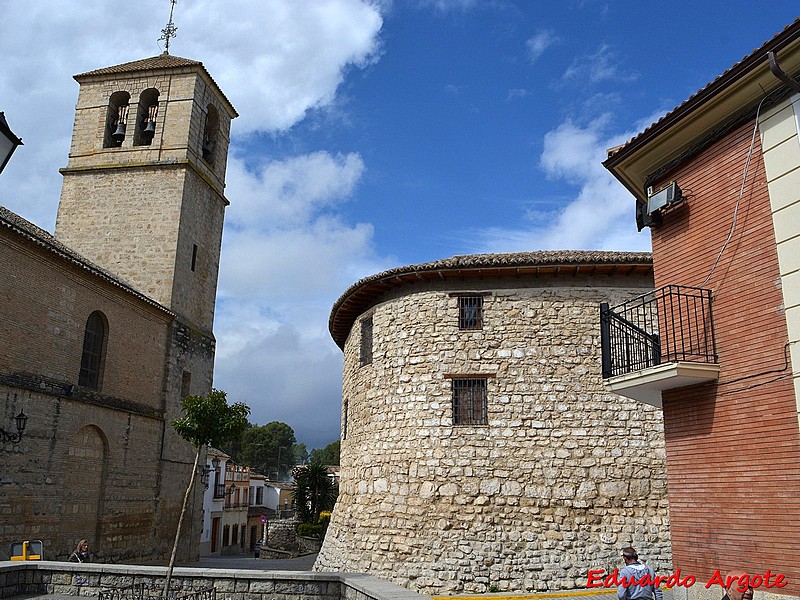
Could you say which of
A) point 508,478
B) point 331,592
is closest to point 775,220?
point 331,592

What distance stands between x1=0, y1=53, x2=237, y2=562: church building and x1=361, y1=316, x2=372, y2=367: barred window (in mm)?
7694

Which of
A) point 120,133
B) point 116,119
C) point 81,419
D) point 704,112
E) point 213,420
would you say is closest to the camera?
point 704,112

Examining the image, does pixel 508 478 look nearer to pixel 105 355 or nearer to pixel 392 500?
pixel 392 500

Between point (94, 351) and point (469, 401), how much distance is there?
11.4 meters

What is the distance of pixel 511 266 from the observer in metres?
15.5

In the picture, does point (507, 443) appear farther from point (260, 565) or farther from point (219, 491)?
point (219, 491)

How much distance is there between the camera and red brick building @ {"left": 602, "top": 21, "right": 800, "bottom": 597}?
24.3 feet

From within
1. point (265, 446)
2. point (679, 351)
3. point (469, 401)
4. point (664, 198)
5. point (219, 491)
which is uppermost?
point (265, 446)

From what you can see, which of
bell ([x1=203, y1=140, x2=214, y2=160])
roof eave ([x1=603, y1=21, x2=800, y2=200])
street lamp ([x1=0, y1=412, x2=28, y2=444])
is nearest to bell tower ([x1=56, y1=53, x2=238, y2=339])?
bell ([x1=203, y1=140, x2=214, y2=160])

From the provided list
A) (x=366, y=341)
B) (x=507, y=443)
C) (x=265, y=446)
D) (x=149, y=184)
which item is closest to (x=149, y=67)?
(x=149, y=184)

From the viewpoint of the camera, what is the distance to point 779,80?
7711 mm

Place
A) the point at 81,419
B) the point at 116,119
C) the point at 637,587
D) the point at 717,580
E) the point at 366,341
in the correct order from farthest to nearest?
the point at 116,119 < the point at 81,419 < the point at 366,341 < the point at 717,580 < the point at 637,587

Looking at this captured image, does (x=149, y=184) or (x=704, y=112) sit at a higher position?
(x=149, y=184)

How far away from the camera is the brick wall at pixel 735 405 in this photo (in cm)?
736
